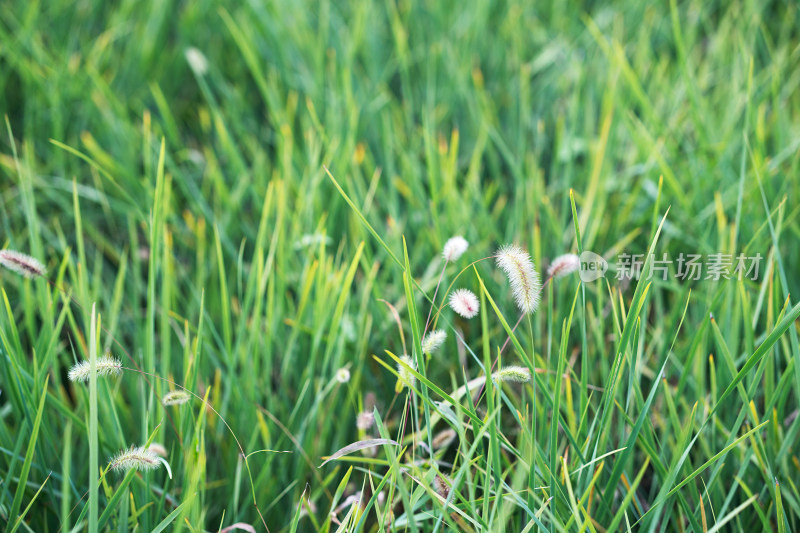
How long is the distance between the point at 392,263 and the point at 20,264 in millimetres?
704

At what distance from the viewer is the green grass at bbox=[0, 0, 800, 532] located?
93 centimetres

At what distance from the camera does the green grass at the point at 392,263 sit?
3.04 feet

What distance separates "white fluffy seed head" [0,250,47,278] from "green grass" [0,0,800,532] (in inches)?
2.8

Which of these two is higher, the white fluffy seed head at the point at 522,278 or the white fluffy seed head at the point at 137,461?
the white fluffy seed head at the point at 522,278

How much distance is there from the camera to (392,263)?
4.48 ft

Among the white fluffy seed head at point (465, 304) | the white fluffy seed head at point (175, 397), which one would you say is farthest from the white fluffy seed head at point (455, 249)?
the white fluffy seed head at point (175, 397)

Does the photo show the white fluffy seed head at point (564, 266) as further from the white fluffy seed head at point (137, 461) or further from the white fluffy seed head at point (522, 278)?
the white fluffy seed head at point (137, 461)

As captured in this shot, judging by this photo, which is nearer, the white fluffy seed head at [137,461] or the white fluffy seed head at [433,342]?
the white fluffy seed head at [137,461]

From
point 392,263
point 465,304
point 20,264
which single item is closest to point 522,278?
point 465,304

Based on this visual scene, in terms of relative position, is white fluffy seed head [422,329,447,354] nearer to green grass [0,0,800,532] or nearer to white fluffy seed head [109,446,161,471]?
green grass [0,0,800,532]

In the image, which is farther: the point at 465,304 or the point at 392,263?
the point at 392,263

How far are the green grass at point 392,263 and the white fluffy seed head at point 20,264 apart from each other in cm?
7

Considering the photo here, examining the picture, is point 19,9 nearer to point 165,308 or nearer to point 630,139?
point 165,308

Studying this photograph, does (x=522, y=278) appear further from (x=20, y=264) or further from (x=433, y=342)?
(x=20, y=264)
